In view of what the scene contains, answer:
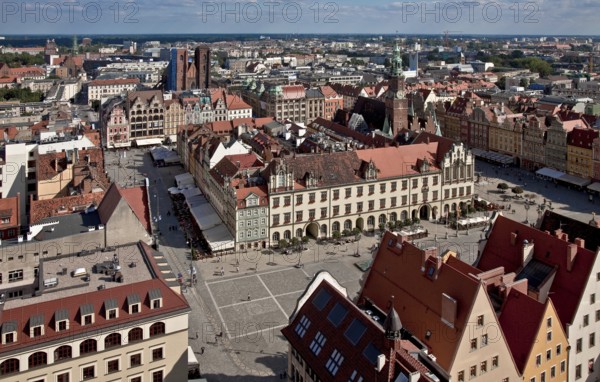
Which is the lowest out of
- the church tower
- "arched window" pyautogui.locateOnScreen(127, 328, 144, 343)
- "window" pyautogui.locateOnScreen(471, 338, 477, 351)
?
"arched window" pyautogui.locateOnScreen(127, 328, 144, 343)

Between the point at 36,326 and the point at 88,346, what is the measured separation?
253 centimetres

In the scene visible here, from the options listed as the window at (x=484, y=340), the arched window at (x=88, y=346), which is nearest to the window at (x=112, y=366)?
the arched window at (x=88, y=346)

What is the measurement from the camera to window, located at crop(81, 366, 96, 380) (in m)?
27.4

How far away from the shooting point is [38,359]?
2630 cm

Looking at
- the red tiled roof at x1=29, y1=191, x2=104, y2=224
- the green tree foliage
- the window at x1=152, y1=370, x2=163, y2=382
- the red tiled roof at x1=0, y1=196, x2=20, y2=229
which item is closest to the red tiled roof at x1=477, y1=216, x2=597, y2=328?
the window at x1=152, y1=370, x2=163, y2=382

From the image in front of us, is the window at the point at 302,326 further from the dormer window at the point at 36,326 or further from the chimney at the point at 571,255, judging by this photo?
the chimney at the point at 571,255

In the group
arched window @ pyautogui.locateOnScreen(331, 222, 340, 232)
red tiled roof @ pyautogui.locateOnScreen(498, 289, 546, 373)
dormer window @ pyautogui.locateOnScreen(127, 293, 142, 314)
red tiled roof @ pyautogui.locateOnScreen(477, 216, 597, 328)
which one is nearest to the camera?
red tiled roof @ pyautogui.locateOnScreen(498, 289, 546, 373)

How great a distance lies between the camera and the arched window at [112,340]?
27.7m

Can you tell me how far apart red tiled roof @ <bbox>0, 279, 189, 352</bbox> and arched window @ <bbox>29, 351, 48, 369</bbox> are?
557 mm

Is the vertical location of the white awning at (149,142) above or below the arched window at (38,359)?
above

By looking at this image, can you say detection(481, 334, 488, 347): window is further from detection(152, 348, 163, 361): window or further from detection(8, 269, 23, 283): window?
detection(8, 269, 23, 283): window

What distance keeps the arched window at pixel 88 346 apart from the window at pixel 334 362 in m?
10.9

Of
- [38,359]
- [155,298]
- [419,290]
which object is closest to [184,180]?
[155,298]

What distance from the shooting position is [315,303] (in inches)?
1115
